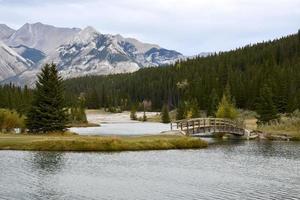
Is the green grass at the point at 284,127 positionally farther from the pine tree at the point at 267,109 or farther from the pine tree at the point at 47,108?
the pine tree at the point at 47,108

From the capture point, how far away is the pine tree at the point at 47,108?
8112 cm

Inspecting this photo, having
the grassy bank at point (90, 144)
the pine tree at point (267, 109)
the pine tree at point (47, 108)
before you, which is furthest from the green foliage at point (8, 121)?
the pine tree at point (267, 109)

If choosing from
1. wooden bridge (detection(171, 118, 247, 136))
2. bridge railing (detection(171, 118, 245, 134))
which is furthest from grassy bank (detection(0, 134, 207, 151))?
wooden bridge (detection(171, 118, 247, 136))

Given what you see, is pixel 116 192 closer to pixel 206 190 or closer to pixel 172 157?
pixel 206 190

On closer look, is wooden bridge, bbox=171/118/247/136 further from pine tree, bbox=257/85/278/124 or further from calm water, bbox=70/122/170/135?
calm water, bbox=70/122/170/135

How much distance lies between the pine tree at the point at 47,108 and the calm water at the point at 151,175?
17865 millimetres

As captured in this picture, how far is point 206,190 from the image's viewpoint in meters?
42.3

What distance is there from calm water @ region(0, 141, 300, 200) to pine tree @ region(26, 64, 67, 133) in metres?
17.9

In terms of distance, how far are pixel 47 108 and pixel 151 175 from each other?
3533cm

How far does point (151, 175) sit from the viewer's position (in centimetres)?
4969

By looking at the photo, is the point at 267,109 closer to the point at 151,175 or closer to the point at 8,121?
the point at 8,121

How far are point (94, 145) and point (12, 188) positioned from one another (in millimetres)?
29861

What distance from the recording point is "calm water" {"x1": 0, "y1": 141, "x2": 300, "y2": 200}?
40.3 meters

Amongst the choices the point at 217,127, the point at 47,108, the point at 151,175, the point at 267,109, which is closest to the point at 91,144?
the point at 47,108
